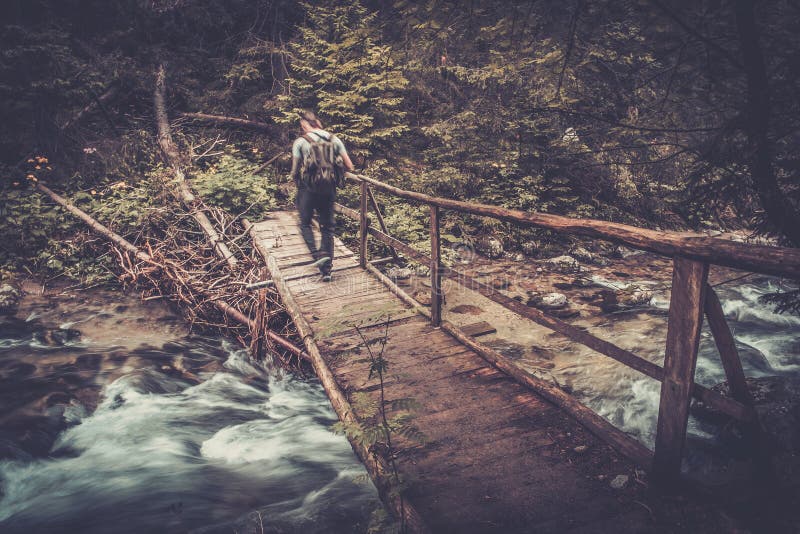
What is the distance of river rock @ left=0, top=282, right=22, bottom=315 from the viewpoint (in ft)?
24.0

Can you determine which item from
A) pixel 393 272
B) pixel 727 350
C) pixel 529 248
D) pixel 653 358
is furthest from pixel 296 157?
pixel 529 248

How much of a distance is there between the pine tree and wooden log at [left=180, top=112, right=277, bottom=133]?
140cm

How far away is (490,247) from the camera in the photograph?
11164 mm

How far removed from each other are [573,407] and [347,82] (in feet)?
31.0

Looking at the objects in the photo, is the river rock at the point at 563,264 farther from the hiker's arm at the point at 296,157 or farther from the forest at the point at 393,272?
the hiker's arm at the point at 296,157

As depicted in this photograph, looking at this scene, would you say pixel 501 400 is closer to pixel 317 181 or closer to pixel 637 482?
pixel 637 482

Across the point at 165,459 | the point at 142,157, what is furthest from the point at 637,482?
the point at 142,157

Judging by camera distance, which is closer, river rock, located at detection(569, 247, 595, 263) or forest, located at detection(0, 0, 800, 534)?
forest, located at detection(0, 0, 800, 534)

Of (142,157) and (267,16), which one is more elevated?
(267,16)

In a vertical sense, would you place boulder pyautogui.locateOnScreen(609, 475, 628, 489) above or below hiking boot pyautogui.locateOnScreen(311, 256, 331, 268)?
below

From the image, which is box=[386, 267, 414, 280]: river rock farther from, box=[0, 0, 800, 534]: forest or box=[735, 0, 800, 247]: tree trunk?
box=[735, 0, 800, 247]: tree trunk

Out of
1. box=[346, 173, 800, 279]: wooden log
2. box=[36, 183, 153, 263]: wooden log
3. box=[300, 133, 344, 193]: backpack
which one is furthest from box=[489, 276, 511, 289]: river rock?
box=[36, 183, 153, 263]: wooden log

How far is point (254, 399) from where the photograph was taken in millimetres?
5684

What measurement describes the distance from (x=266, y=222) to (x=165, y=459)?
5.71 m
